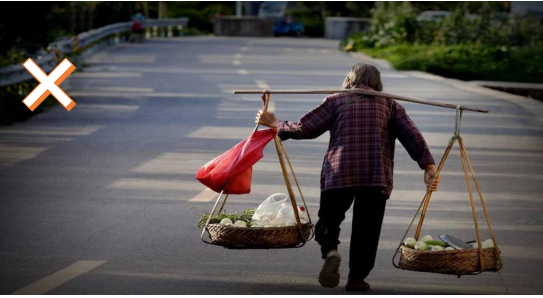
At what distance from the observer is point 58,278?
24.6 ft

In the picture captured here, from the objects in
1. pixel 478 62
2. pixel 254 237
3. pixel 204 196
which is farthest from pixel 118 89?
pixel 254 237

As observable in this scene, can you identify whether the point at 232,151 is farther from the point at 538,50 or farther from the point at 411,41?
the point at 411,41

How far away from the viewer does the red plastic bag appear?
761 centimetres

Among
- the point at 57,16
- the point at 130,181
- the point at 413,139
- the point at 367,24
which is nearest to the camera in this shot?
the point at 413,139

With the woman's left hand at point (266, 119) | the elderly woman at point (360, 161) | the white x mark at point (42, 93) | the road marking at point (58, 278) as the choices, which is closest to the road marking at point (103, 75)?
the white x mark at point (42, 93)

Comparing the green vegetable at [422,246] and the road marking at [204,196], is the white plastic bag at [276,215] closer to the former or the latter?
the green vegetable at [422,246]

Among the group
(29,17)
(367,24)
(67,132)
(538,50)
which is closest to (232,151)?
(67,132)

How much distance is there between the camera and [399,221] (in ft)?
32.8

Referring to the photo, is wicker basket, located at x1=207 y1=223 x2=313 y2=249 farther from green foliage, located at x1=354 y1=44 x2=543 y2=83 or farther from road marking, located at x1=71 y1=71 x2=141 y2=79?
green foliage, located at x1=354 y1=44 x2=543 y2=83

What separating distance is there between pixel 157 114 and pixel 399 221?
34.8 ft

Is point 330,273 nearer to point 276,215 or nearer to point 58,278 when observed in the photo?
point 276,215

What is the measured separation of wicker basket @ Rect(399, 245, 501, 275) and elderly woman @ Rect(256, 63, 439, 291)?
301 millimetres

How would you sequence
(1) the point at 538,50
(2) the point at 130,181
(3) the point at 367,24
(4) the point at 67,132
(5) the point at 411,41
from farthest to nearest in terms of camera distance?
(3) the point at 367,24
(5) the point at 411,41
(1) the point at 538,50
(4) the point at 67,132
(2) the point at 130,181

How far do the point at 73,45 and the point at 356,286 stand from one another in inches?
960
